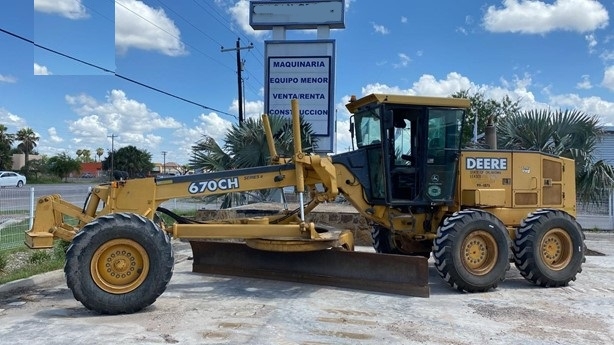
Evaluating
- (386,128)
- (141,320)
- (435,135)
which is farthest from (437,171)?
(141,320)

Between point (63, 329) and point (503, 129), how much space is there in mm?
10748

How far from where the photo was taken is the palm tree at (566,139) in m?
12.8

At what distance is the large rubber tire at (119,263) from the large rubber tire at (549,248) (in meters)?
5.04

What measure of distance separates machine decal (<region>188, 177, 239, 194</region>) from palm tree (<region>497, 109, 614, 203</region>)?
7.95 meters

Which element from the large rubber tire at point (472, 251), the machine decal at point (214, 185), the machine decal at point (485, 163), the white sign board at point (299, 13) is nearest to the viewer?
the machine decal at point (214, 185)

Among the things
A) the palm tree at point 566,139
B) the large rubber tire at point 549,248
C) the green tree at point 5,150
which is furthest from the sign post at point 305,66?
the green tree at point 5,150

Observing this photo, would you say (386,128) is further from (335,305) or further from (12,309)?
(12,309)

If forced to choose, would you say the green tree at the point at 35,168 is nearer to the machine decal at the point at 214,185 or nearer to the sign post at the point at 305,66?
the sign post at the point at 305,66

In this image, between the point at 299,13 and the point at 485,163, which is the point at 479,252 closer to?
the point at 485,163

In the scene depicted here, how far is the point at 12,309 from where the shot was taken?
21.5 feet

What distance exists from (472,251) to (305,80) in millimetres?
11386

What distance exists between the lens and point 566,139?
12836mm

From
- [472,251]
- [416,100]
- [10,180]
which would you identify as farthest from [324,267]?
[10,180]

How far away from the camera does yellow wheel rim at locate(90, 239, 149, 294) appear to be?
6.34m
